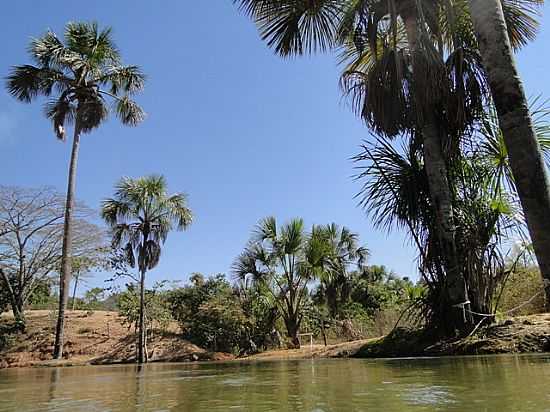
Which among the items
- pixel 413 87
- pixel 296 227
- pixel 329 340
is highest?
pixel 296 227

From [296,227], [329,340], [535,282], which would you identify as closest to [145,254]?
[296,227]

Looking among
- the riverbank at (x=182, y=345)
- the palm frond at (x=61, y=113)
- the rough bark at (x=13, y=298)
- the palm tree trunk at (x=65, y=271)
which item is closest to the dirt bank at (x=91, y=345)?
the riverbank at (x=182, y=345)

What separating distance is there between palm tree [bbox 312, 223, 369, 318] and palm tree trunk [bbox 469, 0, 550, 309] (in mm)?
15824

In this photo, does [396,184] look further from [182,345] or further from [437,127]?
[182,345]

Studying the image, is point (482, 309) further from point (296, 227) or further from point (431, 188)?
point (296, 227)

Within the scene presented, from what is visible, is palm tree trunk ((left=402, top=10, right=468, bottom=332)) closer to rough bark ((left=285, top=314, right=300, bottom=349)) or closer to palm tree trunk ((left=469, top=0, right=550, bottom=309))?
palm tree trunk ((left=469, top=0, right=550, bottom=309))

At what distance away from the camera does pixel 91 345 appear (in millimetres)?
21078

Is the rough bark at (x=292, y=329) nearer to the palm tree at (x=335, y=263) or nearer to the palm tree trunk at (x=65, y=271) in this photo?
the palm tree at (x=335, y=263)

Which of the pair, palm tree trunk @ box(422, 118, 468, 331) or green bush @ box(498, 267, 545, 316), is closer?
palm tree trunk @ box(422, 118, 468, 331)

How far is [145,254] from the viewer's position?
18891mm

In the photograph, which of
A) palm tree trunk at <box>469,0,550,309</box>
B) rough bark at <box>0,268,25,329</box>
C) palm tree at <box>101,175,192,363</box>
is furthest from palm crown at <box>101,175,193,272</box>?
palm tree trunk at <box>469,0,550,309</box>

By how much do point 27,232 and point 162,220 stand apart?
979 cm

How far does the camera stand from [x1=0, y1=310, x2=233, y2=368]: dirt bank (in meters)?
18.8

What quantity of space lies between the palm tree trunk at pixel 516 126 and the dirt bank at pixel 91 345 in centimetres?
1717
